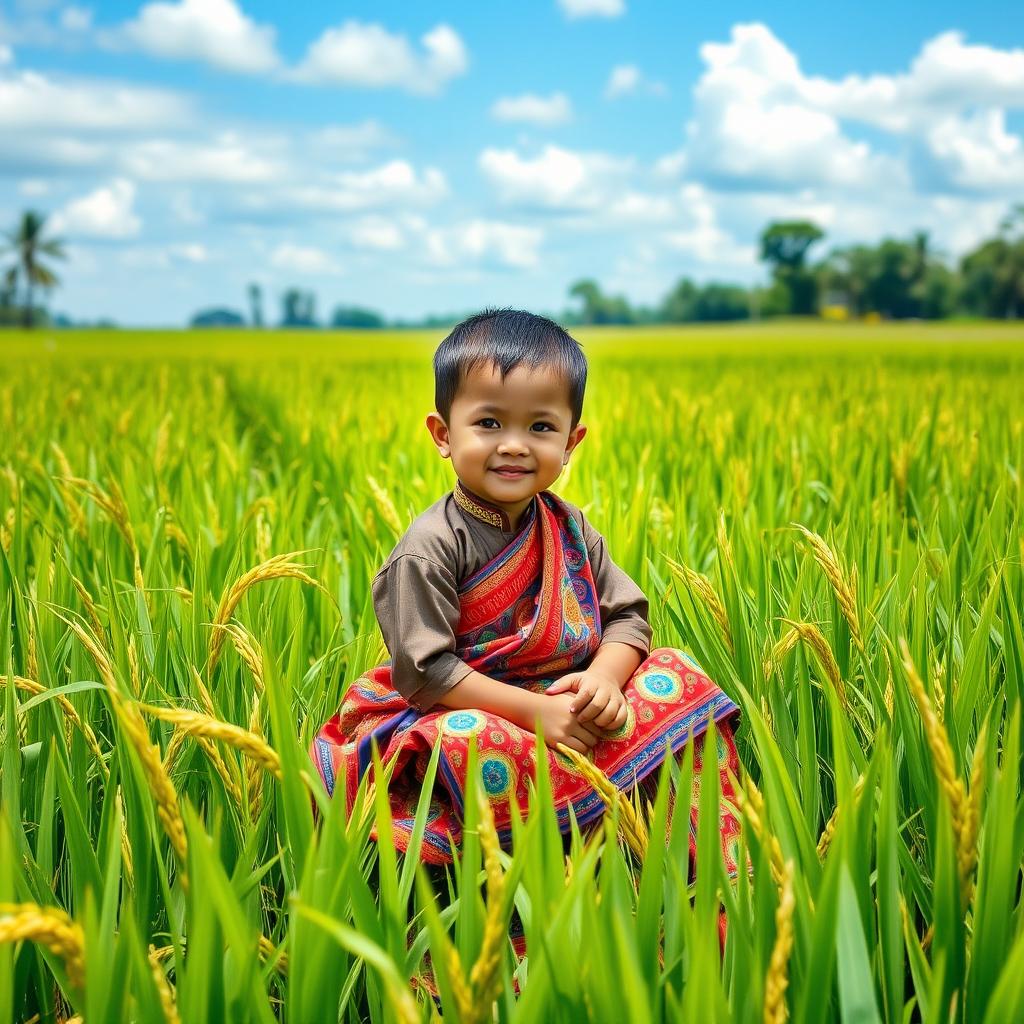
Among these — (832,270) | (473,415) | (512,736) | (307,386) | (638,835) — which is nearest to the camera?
(638,835)

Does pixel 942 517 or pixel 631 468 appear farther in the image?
pixel 631 468

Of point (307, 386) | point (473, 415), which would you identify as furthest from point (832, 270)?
point (473, 415)

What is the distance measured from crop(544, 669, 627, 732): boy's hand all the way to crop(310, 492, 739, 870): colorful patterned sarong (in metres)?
0.04

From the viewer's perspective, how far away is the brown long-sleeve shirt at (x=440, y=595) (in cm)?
134

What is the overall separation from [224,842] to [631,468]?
2.19 meters

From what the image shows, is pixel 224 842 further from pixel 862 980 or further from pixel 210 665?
pixel 862 980

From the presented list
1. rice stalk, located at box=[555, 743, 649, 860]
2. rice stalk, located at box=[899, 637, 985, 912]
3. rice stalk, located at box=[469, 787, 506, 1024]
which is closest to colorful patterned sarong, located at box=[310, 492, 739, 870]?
rice stalk, located at box=[555, 743, 649, 860]

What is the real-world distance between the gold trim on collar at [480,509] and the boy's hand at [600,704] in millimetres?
278

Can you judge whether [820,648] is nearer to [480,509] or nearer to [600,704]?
[600,704]

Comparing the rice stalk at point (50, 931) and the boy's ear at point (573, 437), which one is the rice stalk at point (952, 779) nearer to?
the rice stalk at point (50, 931)

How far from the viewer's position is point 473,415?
54.5 inches

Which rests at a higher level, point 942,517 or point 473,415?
point 473,415

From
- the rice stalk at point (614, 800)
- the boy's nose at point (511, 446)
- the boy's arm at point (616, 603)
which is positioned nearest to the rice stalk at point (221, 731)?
the rice stalk at point (614, 800)

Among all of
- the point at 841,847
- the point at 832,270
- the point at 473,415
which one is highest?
the point at 832,270
